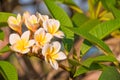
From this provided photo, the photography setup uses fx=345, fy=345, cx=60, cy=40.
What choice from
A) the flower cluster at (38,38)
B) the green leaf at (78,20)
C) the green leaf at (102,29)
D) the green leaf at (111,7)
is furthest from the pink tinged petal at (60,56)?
the green leaf at (78,20)

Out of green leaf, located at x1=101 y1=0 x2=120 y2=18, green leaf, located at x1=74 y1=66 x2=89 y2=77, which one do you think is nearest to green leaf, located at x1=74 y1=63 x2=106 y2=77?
green leaf, located at x1=74 y1=66 x2=89 y2=77

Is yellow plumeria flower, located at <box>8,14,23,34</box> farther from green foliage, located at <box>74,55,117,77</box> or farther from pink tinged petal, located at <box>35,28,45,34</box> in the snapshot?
green foliage, located at <box>74,55,117,77</box>

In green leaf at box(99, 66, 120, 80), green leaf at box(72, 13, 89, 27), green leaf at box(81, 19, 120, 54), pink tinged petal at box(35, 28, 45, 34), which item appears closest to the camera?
green leaf at box(99, 66, 120, 80)

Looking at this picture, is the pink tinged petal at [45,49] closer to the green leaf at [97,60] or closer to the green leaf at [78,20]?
the green leaf at [97,60]

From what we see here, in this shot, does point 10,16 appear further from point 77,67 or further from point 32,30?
point 77,67

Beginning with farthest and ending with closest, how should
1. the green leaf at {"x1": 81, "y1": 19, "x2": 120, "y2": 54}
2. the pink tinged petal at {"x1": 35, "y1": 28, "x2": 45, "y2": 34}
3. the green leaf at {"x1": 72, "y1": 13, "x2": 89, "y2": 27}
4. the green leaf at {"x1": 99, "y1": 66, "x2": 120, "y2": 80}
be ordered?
the green leaf at {"x1": 72, "y1": 13, "x2": 89, "y2": 27} → the green leaf at {"x1": 81, "y1": 19, "x2": 120, "y2": 54} → the pink tinged petal at {"x1": 35, "y1": 28, "x2": 45, "y2": 34} → the green leaf at {"x1": 99, "y1": 66, "x2": 120, "y2": 80}

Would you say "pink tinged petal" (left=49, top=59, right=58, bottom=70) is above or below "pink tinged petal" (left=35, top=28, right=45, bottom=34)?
below

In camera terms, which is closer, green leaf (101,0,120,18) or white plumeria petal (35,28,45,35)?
white plumeria petal (35,28,45,35)

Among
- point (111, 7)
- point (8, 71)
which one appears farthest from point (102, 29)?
point (8, 71)
